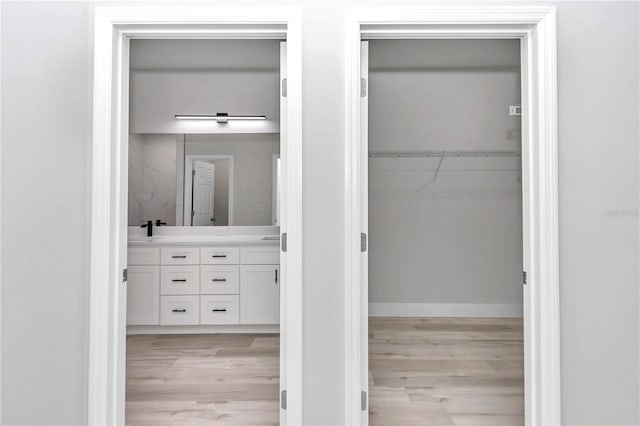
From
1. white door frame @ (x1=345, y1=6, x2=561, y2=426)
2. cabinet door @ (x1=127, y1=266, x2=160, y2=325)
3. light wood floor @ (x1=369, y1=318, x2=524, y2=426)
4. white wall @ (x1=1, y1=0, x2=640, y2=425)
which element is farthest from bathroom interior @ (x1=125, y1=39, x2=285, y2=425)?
white door frame @ (x1=345, y1=6, x2=561, y2=426)

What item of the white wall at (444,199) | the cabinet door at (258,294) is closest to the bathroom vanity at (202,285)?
the cabinet door at (258,294)

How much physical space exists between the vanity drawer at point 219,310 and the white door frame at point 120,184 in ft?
6.64

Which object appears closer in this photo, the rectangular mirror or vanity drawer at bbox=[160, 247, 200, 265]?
vanity drawer at bbox=[160, 247, 200, 265]

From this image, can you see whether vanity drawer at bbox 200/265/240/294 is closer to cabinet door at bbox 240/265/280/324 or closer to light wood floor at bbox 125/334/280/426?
cabinet door at bbox 240/265/280/324

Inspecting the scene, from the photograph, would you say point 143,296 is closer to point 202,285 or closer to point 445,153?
point 202,285

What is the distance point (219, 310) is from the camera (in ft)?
12.8

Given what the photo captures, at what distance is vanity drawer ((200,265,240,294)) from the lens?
3916 mm

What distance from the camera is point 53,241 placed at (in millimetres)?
1624

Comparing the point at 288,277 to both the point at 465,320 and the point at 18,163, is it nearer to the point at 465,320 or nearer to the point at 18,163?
the point at 18,163

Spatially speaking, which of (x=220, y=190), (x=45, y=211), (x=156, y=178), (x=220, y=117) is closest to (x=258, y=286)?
(x=220, y=190)

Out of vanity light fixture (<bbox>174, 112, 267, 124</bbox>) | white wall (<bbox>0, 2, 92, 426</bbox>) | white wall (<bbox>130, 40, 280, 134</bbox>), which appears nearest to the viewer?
white wall (<bbox>0, 2, 92, 426</bbox>)

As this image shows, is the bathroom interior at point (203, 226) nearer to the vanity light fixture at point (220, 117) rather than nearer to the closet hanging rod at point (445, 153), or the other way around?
the vanity light fixture at point (220, 117)

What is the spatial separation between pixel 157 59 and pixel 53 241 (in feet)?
9.79

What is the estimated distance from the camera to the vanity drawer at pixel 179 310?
12.8 feet
